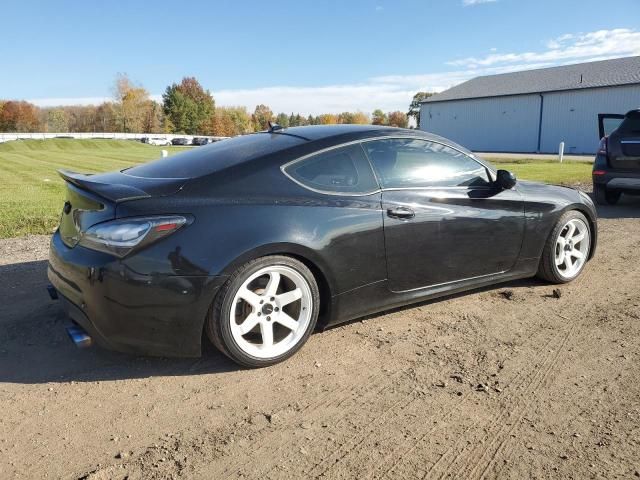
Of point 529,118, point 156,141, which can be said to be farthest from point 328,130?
point 156,141

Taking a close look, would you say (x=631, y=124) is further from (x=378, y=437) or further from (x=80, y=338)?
(x=80, y=338)

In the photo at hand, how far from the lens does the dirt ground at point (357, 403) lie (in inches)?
90.5

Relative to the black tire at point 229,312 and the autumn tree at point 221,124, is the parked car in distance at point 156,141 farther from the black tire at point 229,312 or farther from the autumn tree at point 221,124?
the black tire at point 229,312

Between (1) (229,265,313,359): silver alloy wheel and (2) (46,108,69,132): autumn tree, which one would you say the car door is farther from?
(2) (46,108,69,132): autumn tree

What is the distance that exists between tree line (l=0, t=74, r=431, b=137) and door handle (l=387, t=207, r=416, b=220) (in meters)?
84.6

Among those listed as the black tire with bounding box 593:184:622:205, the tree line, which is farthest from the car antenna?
the tree line

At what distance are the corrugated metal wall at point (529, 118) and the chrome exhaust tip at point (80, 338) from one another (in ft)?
143

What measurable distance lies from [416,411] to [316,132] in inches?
83.3

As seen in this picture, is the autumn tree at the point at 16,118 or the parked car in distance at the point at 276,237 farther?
the autumn tree at the point at 16,118

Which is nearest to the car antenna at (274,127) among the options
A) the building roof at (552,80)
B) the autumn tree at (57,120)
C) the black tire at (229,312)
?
the black tire at (229,312)

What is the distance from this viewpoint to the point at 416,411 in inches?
106

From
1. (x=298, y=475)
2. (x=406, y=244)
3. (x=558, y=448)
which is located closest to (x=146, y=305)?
(x=298, y=475)

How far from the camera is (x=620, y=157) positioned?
28.2ft

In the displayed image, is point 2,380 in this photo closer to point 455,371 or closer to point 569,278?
point 455,371
